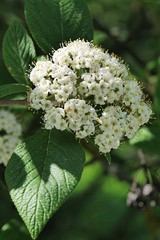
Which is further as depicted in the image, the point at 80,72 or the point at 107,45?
the point at 107,45

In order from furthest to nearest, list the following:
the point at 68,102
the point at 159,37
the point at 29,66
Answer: the point at 159,37
the point at 29,66
the point at 68,102

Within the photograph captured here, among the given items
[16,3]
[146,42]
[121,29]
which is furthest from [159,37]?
[16,3]

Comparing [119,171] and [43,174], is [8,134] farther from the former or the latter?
[119,171]

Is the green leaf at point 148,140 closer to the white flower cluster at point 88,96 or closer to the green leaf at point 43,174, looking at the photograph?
the white flower cluster at point 88,96

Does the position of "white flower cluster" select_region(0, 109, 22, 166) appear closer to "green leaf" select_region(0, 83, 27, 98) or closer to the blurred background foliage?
the blurred background foliage

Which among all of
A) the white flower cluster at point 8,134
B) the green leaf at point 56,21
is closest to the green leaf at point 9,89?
the green leaf at point 56,21

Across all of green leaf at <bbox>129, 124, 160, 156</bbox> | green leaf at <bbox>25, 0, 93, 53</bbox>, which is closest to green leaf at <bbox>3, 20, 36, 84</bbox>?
green leaf at <bbox>25, 0, 93, 53</bbox>

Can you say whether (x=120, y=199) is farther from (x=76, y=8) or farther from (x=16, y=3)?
(x=76, y=8)
